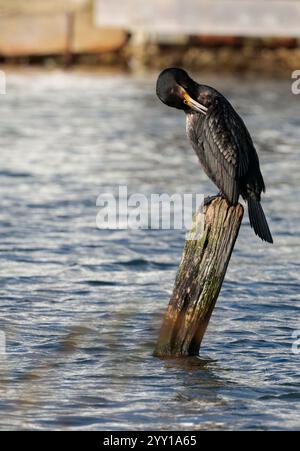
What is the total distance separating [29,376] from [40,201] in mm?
6899

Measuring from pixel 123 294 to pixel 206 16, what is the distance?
589 inches

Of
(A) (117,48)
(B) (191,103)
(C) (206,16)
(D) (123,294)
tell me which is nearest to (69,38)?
(A) (117,48)

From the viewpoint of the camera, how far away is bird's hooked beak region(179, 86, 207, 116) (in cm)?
962

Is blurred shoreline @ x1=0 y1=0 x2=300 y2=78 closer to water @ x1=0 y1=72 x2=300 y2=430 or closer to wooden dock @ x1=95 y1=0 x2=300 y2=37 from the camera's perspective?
wooden dock @ x1=95 y1=0 x2=300 y2=37

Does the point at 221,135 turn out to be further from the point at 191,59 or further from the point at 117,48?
the point at 117,48

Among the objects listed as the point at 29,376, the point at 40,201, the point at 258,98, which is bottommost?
the point at 29,376

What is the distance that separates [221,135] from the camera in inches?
382

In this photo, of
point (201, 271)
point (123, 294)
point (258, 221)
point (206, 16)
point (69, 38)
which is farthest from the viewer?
point (69, 38)

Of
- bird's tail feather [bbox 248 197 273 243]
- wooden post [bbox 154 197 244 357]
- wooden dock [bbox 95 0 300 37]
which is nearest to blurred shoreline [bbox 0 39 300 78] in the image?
wooden dock [bbox 95 0 300 37]

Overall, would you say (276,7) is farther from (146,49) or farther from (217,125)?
(217,125)

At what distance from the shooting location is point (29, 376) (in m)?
9.41

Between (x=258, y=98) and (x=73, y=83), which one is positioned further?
(x=73, y=83)

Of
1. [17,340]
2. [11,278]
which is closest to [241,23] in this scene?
[11,278]

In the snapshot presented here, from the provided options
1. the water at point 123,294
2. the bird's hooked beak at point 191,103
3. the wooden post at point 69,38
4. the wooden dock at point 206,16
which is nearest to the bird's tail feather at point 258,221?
the bird's hooked beak at point 191,103
